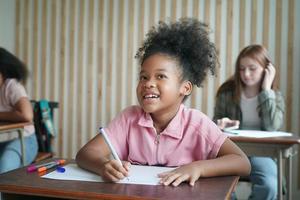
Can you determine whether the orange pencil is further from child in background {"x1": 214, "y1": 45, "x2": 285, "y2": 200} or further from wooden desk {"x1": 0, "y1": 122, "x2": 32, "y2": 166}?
child in background {"x1": 214, "y1": 45, "x2": 285, "y2": 200}

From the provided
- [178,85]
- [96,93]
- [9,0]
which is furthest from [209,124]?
[9,0]

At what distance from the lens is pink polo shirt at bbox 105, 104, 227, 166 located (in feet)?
4.12

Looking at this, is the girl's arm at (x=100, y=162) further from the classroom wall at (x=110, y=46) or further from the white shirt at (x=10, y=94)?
the classroom wall at (x=110, y=46)

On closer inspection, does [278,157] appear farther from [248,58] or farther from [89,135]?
[89,135]

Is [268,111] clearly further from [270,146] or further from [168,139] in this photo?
[168,139]

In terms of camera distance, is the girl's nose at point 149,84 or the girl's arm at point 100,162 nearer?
the girl's arm at point 100,162

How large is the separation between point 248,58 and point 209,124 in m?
1.39

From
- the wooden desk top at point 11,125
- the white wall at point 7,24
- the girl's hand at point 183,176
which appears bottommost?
the wooden desk top at point 11,125

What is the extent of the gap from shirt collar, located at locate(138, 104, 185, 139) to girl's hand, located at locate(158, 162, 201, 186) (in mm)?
270

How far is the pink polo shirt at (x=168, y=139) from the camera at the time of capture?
1.26 meters

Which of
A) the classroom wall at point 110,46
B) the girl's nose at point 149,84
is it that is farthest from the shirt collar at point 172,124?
the classroom wall at point 110,46

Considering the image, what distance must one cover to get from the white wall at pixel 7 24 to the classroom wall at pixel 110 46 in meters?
0.05

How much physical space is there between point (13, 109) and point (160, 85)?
1763 mm

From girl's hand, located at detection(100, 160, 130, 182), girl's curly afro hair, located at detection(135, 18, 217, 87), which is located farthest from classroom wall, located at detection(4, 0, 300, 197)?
girl's hand, located at detection(100, 160, 130, 182)
